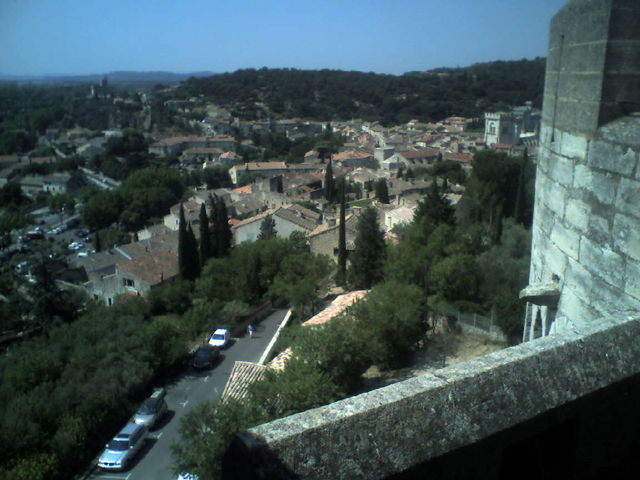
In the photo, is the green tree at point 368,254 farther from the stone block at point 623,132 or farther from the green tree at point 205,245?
the stone block at point 623,132

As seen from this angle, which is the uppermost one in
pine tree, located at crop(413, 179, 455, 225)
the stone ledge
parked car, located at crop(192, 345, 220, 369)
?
the stone ledge

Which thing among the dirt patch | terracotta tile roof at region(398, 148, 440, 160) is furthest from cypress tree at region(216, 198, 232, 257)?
terracotta tile roof at region(398, 148, 440, 160)

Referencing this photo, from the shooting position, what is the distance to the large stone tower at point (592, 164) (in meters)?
2.62

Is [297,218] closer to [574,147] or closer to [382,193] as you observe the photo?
[382,193]

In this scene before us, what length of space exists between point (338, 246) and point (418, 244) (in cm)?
713

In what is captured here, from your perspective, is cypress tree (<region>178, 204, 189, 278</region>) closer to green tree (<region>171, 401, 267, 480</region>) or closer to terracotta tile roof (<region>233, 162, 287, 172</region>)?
green tree (<region>171, 401, 267, 480</region>)

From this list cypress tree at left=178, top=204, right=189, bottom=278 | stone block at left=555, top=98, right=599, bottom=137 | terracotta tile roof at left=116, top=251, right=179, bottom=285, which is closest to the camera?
stone block at left=555, top=98, right=599, bottom=137

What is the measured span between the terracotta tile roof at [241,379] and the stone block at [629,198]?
13021 mm

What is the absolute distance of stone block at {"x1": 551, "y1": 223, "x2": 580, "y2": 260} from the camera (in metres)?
3.08

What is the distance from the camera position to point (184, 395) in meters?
17.4

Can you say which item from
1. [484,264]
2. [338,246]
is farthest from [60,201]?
[484,264]

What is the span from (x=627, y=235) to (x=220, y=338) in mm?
19792

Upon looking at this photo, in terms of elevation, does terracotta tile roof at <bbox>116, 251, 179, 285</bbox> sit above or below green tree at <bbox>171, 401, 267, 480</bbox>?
below

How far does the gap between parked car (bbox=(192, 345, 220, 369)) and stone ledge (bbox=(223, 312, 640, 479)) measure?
1803cm
